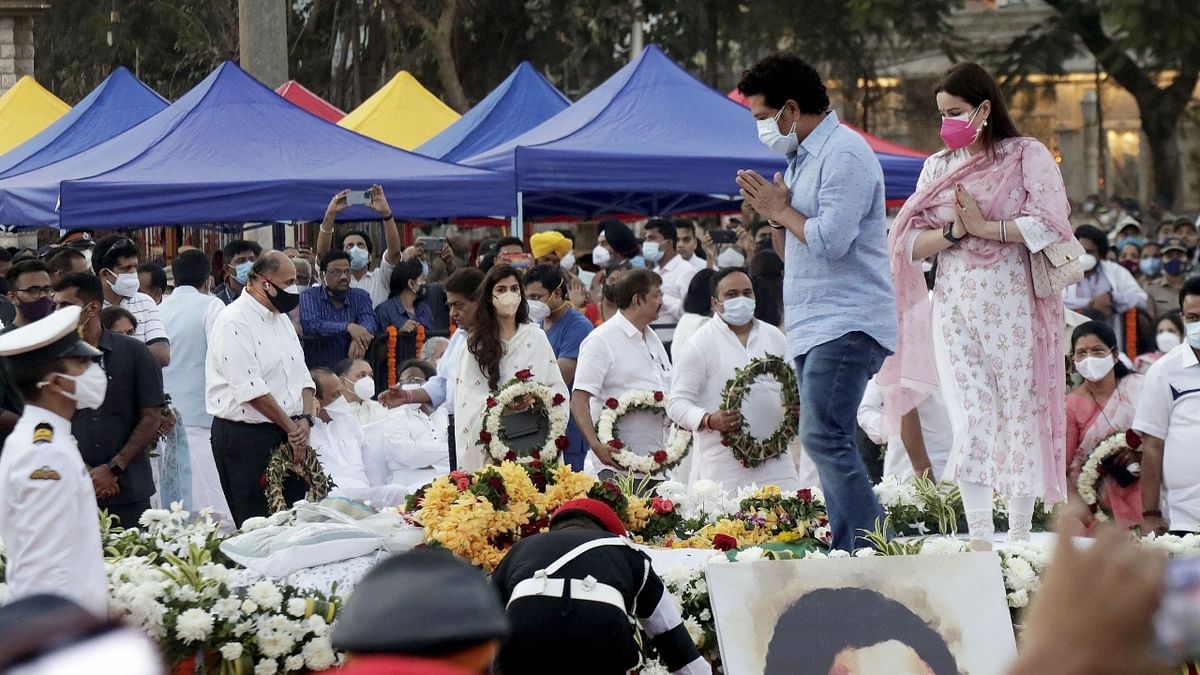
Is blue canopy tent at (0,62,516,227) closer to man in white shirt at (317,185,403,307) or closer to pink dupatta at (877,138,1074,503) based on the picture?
man in white shirt at (317,185,403,307)

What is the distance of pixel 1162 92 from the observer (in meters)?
28.7

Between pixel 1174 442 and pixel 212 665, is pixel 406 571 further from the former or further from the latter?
pixel 1174 442

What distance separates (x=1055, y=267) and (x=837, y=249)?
0.80m

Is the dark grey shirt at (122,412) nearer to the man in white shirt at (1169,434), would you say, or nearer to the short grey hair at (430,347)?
the short grey hair at (430,347)

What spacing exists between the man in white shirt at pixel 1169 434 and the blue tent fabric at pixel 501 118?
1022 cm

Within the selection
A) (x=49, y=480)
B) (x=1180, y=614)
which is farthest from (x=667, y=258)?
(x=1180, y=614)

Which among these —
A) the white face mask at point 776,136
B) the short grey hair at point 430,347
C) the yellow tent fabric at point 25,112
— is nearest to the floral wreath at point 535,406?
the white face mask at point 776,136

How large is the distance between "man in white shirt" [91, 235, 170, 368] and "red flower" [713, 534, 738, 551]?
437cm

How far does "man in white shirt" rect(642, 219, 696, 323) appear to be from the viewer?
15591mm

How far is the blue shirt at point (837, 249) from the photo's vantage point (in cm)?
644

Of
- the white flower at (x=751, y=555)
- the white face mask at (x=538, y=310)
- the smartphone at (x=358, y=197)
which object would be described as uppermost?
the smartphone at (x=358, y=197)

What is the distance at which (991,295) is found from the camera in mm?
6461

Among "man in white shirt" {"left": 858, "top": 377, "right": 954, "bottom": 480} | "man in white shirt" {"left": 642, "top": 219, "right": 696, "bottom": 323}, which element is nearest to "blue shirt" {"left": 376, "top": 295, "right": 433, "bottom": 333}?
"man in white shirt" {"left": 642, "top": 219, "right": 696, "bottom": 323}

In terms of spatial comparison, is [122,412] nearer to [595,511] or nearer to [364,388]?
[364,388]
